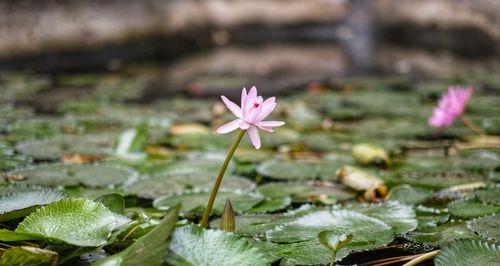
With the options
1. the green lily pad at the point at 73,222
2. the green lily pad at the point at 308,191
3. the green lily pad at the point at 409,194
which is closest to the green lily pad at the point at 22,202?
the green lily pad at the point at 73,222

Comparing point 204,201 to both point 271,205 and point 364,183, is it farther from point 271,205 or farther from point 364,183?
point 364,183

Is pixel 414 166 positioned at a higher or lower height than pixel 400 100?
lower

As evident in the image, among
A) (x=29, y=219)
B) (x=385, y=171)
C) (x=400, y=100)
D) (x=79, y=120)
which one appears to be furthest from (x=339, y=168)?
(x=400, y=100)

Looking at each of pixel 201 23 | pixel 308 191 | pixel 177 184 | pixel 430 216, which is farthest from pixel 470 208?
pixel 201 23

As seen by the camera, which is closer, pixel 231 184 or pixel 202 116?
pixel 231 184

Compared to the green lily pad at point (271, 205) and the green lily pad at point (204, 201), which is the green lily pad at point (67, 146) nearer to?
the green lily pad at point (204, 201)

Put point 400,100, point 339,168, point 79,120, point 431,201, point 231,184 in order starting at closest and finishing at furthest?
point 431,201 → point 231,184 → point 339,168 → point 79,120 → point 400,100

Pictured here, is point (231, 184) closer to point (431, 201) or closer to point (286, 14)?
point (431, 201)
